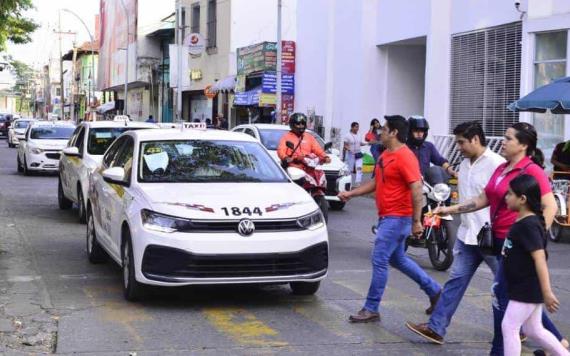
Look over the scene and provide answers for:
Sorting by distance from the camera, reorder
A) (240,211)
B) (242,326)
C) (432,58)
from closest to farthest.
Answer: (242,326)
(240,211)
(432,58)

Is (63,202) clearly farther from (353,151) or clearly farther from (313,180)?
(353,151)

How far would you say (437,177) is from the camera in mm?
9758

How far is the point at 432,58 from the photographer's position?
877 inches

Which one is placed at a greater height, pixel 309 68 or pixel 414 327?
pixel 309 68

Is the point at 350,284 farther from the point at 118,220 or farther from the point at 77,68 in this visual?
the point at 77,68

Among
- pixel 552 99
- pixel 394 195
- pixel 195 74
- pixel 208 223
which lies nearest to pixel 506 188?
pixel 394 195

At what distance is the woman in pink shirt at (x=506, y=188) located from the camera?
5461 mm

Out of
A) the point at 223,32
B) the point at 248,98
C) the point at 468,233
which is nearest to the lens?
the point at 468,233

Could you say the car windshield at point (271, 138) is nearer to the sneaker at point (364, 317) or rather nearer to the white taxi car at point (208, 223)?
the white taxi car at point (208, 223)

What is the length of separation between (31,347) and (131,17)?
5334 centimetres

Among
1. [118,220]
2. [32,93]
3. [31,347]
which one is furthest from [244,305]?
[32,93]

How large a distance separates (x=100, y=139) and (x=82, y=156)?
3.33 feet

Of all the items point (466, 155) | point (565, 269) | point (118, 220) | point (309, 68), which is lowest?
point (565, 269)

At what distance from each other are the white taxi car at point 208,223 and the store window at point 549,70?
11.0 meters
